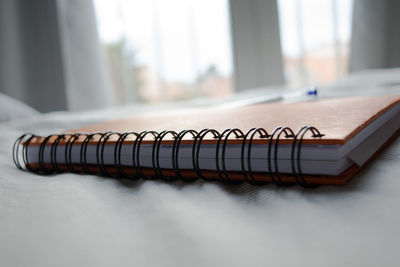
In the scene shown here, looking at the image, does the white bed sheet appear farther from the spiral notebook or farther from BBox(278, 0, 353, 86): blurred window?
BBox(278, 0, 353, 86): blurred window

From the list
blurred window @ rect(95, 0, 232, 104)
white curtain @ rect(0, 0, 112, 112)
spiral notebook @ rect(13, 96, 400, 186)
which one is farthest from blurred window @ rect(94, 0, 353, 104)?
spiral notebook @ rect(13, 96, 400, 186)

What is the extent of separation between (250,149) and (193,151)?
65 millimetres

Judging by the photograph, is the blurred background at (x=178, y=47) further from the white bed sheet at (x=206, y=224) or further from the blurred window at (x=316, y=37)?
the white bed sheet at (x=206, y=224)

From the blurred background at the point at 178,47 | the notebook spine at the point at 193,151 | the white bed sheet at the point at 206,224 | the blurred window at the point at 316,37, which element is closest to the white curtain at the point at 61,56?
the blurred background at the point at 178,47

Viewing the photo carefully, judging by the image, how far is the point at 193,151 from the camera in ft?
1.40

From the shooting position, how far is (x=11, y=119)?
1186mm

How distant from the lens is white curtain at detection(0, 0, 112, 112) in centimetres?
272

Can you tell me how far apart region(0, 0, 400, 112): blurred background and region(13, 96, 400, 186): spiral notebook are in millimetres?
2174

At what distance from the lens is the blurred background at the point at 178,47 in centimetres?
254

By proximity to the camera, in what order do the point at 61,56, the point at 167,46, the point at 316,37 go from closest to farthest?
1. the point at 316,37
2. the point at 61,56
3. the point at 167,46

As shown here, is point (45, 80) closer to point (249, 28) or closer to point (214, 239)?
point (249, 28)

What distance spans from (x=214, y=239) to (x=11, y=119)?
1.07 meters

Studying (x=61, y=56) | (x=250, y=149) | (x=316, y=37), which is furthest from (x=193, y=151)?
(x=61, y=56)

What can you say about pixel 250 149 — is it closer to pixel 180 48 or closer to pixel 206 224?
pixel 206 224
